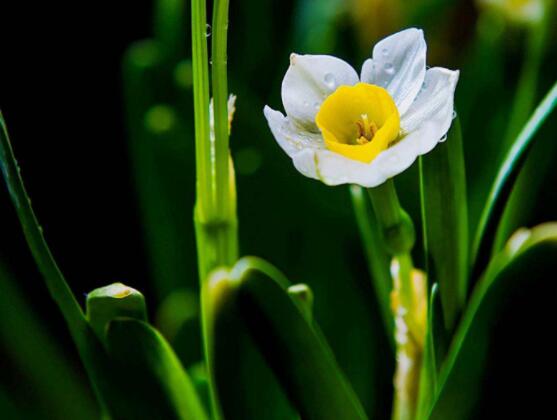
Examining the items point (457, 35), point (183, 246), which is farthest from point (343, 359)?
point (457, 35)

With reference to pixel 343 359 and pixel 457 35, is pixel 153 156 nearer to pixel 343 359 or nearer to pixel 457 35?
pixel 343 359

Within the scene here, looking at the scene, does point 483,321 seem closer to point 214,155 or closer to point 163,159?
point 214,155

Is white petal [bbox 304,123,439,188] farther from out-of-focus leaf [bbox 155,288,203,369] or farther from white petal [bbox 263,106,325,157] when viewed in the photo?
out-of-focus leaf [bbox 155,288,203,369]

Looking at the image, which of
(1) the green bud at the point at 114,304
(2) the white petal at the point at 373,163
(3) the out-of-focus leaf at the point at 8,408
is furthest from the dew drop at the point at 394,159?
(3) the out-of-focus leaf at the point at 8,408

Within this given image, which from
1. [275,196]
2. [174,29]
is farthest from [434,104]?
[174,29]

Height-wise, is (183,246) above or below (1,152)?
below

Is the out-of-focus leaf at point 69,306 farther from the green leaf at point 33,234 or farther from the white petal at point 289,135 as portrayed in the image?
the white petal at point 289,135
